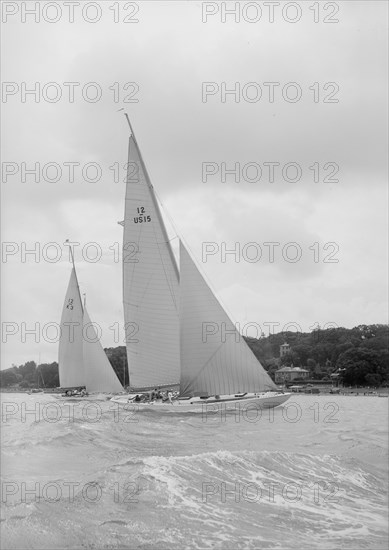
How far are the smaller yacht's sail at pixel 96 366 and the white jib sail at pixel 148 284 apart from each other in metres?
21.2

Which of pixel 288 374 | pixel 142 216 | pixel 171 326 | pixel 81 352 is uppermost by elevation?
pixel 142 216

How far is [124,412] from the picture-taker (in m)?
40.8

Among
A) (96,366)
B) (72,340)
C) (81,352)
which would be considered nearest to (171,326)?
(96,366)

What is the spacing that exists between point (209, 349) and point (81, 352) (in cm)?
3240

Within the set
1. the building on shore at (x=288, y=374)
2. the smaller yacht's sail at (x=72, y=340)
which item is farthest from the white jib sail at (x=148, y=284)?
the building on shore at (x=288, y=374)

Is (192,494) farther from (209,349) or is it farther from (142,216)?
(142,216)

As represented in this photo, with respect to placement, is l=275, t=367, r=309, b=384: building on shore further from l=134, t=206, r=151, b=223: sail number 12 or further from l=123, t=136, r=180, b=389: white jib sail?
l=134, t=206, r=151, b=223: sail number 12

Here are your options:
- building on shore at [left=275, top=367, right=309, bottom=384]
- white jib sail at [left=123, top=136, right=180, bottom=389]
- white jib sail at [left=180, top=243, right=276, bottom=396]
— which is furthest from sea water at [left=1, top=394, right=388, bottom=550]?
building on shore at [left=275, top=367, right=309, bottom=384]

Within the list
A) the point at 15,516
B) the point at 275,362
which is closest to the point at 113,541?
the point at 15,516

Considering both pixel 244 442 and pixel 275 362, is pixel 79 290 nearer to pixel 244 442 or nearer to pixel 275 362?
pixel 244 442

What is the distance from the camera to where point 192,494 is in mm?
14211

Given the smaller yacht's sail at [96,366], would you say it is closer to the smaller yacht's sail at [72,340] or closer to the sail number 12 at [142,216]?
the smaller yacht's sail at [72,340]

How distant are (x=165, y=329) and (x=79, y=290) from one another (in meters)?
24.7

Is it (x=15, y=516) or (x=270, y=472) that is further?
(x=270, y=472)
